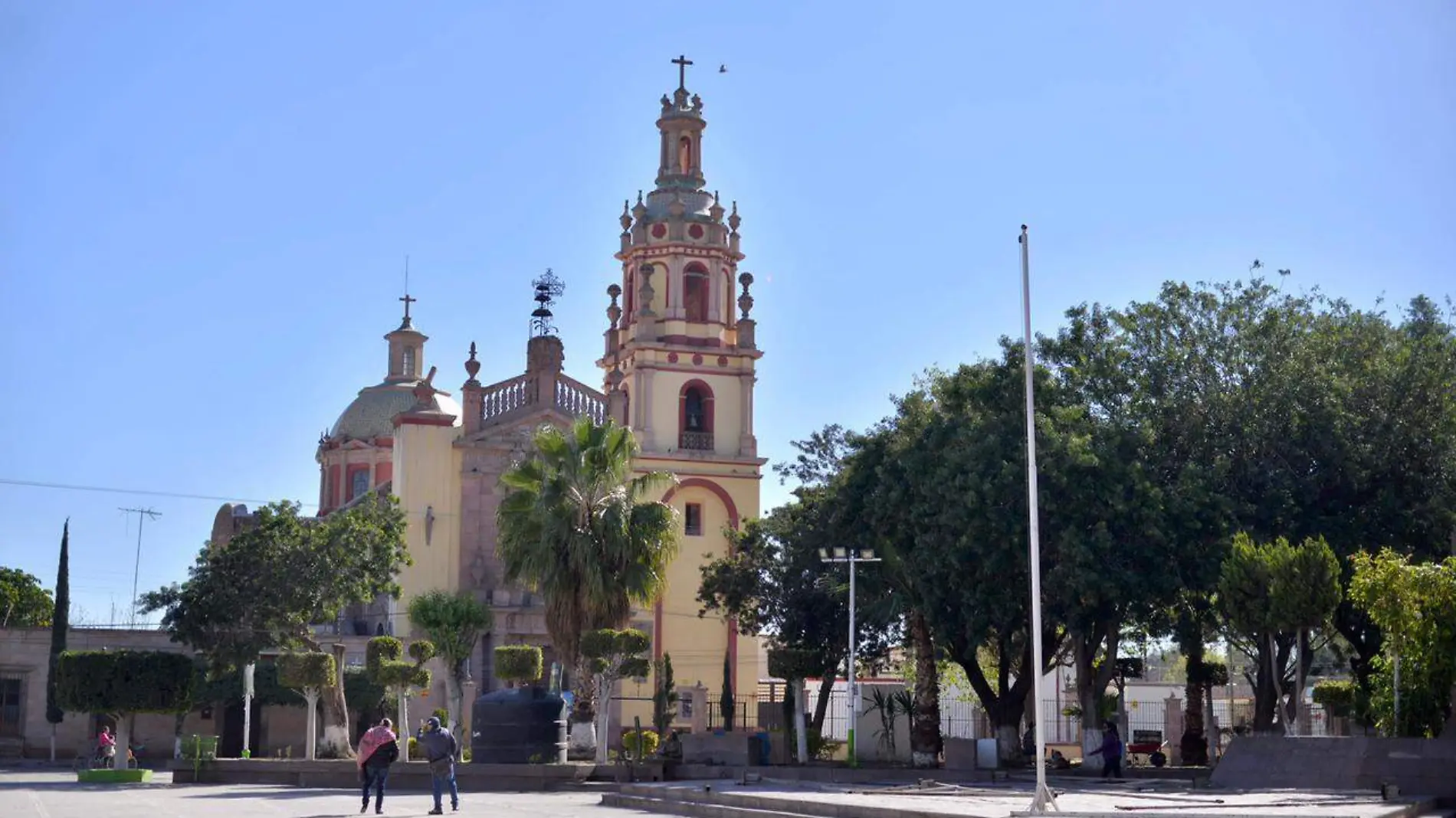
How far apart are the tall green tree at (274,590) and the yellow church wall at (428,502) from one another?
982 cm

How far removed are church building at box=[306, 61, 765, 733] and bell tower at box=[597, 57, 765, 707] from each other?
5cm

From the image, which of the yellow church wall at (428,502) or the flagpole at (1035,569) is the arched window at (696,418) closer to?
the yellow church wall at (428,502)

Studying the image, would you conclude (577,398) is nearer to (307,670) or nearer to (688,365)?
(688,365)

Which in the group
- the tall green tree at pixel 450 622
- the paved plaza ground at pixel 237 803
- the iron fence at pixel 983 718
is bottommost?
the paved plaza ground at pixel 237 803

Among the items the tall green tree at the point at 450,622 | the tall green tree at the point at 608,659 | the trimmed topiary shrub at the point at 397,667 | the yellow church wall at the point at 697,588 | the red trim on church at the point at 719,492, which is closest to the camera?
the trimmed topiary shrub at the point at 397,667

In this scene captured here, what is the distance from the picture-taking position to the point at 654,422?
56.8 meters

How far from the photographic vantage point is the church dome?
71562 mm

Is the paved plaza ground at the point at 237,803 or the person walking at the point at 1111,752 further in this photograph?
the person walking at the point at 1111,752

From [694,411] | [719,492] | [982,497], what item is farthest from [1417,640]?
[694,411]

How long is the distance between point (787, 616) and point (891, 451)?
8.52 metres

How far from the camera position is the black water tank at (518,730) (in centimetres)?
3516

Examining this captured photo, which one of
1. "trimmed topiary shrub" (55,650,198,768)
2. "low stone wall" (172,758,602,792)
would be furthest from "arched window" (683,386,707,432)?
"low stone wall" (172,758,602,792)

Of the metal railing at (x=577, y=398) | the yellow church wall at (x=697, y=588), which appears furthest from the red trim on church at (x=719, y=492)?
the metal railing at (x=577, y=398)

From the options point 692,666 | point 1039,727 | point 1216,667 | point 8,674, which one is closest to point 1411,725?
point 1039,727
